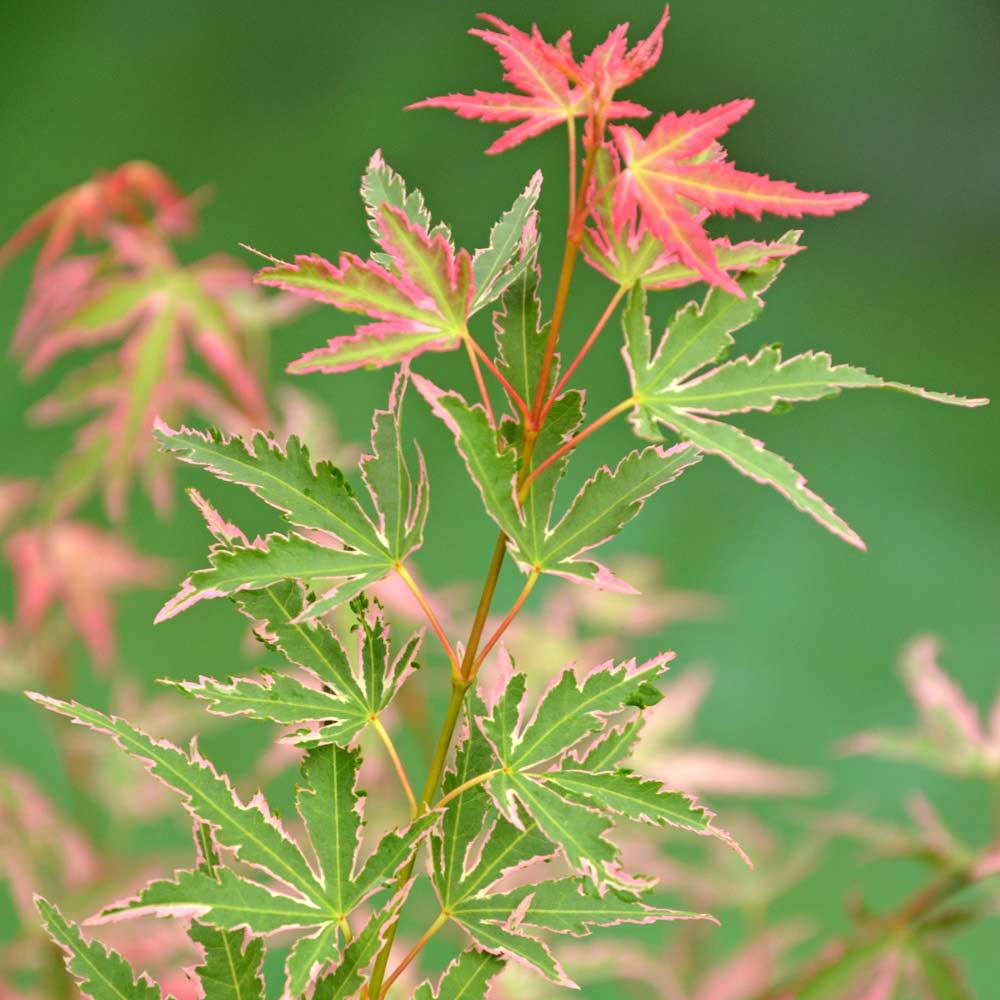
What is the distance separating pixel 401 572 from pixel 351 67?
2021 mm

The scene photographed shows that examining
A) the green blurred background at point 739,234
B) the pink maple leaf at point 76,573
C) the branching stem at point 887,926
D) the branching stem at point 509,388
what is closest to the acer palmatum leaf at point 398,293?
the branching stem at point 509,388

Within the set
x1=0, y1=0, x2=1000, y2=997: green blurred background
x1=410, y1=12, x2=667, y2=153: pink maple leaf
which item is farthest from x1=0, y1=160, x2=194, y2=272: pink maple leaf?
x1=0, y1=0, x2=1000, y2=997: green blurred background

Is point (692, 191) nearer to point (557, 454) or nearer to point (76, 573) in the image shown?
point (557, 454)

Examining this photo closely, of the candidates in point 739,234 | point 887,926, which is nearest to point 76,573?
point 887,926

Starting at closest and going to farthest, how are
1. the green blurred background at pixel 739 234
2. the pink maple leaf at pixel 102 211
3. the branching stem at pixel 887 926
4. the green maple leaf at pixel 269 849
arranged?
the green maple leaf at pixel 269 849 < the branching stem at pixel 887 926 < the pink maple leaf at pixel 102 211 < the green blurred background at pixel 739 234

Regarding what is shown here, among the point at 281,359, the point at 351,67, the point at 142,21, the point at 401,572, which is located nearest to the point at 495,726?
the point at 401,572

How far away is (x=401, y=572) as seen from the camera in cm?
29

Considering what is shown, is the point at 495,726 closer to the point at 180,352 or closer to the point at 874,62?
the point at 180,352

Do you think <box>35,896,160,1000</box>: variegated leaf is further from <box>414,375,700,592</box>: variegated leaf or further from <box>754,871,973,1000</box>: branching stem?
<box>754,871,973,1000</box>: branching stem

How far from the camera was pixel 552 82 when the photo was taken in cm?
30

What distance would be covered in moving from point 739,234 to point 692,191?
175 cm

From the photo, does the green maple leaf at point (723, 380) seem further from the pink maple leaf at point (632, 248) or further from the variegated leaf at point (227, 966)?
the variegated leaf at point (227, 966)

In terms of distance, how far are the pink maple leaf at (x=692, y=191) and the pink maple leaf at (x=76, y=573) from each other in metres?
0.57

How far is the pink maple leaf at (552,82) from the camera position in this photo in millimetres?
283
